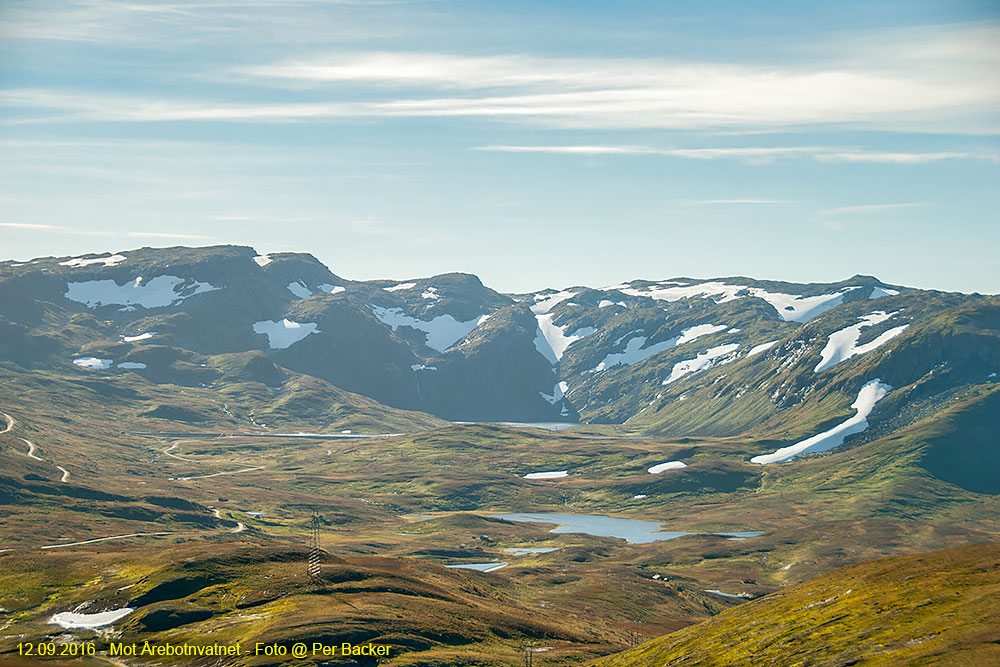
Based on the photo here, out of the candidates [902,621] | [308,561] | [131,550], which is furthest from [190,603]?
[902,621]

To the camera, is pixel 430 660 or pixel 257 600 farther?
pixel 257 600

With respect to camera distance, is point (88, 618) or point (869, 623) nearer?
point (869, 623)

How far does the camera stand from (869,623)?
89.1 m

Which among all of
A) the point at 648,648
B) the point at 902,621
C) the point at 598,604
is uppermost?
the point at 902,621

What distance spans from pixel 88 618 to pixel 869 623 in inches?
3776

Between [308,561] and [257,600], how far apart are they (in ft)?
75.1

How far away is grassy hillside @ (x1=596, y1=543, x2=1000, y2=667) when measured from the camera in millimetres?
74500

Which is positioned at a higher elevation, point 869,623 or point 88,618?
point 869,623

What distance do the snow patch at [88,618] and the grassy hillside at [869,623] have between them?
207ft

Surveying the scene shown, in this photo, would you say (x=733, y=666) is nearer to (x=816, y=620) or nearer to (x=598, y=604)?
(x=816, y=620)

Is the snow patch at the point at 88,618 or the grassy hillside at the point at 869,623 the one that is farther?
the snow patch at the point at 88,618

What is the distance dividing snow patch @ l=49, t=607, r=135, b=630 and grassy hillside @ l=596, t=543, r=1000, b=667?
62962mm

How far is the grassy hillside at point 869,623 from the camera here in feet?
244

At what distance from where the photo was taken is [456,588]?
538ft
